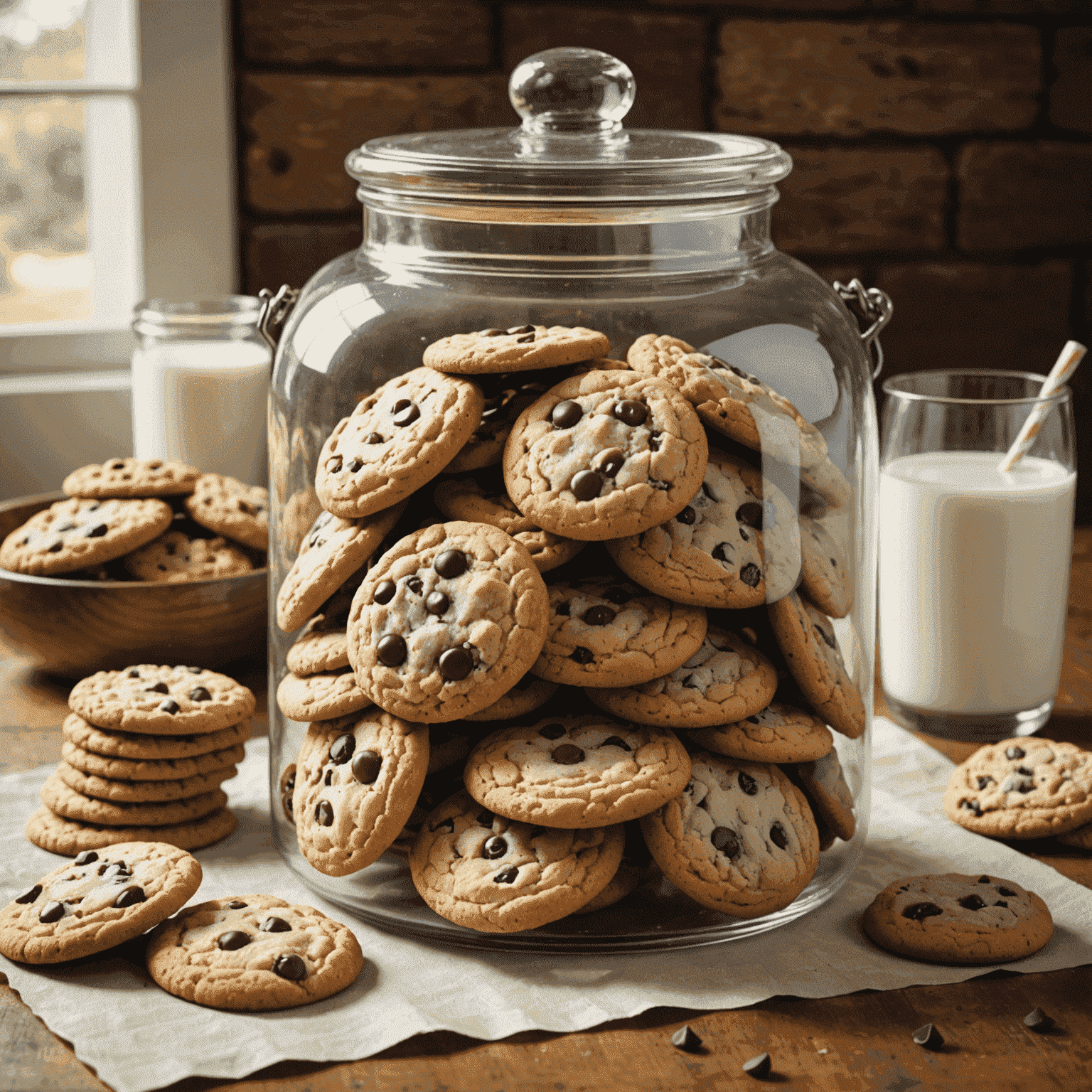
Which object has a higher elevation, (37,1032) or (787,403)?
(787,403)

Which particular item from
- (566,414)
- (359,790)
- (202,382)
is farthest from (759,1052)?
(202,382)

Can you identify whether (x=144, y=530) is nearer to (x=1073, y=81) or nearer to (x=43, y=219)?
(x=1073, y=81)

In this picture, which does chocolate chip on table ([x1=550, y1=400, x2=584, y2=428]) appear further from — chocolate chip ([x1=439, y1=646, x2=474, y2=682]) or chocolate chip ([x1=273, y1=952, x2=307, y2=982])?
chocolate chip ([x1=273, y1=952, x2=307, y2=982])

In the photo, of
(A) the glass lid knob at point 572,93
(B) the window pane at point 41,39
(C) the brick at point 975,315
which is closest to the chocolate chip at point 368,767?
(A) the glass lid knob at point 572,93

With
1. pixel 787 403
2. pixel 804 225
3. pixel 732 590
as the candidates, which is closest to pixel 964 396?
pixel 787 403

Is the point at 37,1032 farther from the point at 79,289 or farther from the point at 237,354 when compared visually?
the point at 79,289
